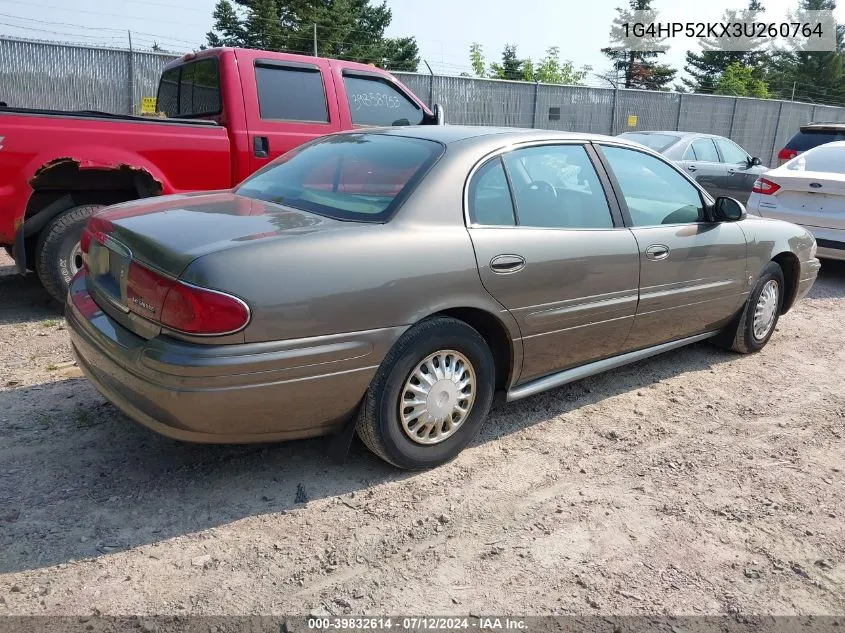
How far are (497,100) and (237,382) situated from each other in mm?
14596

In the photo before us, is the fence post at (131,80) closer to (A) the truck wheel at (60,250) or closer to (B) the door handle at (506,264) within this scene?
(A) the truck wheel at (60,250)

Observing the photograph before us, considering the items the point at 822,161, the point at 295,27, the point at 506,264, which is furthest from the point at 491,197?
the point at 295,27

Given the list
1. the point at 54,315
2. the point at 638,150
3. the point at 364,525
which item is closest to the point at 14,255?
the point at 54,315

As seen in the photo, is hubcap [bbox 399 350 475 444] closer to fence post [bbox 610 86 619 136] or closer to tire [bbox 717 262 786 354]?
tire [bbox 717 262 786 354]

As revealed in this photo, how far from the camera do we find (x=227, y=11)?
115ft

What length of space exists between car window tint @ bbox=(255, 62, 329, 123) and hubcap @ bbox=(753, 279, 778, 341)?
379 cm

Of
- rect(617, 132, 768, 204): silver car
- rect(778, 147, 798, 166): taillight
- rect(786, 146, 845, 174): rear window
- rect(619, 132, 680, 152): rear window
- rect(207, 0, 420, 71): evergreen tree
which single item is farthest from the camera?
rect(207, 0, 420, 71): evergreen tree

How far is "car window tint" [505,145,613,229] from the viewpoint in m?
3.65

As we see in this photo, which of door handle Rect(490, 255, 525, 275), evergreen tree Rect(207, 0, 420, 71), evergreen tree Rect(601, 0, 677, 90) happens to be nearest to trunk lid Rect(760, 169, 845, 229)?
door handle Rect(490, 255, 525, 275)

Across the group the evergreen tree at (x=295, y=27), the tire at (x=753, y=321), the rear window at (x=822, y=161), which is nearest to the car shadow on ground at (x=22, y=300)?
the tire at (x=753, y=321)

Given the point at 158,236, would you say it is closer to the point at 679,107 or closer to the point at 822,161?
the point at 822,161

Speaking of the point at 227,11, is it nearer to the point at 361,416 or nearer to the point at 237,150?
the point at 237,150

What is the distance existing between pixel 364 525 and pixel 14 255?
3655mm

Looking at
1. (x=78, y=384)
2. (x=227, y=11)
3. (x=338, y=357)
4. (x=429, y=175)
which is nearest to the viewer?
(x=338, y=357)
